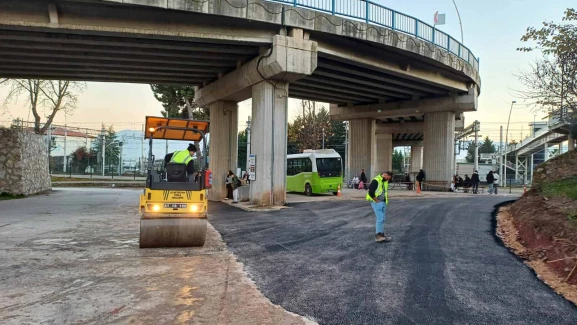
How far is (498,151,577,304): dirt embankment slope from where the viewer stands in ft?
23.1

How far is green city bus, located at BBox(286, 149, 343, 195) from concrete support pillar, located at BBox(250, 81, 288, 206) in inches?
296

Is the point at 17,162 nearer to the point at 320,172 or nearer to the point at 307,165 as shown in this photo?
the point at 307,165

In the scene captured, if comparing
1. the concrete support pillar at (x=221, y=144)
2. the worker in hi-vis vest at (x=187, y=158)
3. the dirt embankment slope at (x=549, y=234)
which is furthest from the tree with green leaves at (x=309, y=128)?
the worker in hi-vis vest at (x=187, y=158)

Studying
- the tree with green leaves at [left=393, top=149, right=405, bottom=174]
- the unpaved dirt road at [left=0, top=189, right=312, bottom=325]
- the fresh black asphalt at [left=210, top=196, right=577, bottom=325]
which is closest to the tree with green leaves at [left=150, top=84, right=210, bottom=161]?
the fresh black asphalt at [left=210, top=196, right=577, bottom=325]

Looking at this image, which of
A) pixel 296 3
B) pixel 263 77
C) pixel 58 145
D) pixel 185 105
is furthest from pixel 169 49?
pixel 58 145

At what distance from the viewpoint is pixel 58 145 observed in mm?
74062

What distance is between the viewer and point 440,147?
32.2 meters

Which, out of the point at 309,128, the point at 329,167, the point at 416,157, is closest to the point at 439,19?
the point at 329,167

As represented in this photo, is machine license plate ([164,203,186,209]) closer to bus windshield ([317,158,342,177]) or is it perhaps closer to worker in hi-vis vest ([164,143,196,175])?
worker in hi-vis vest ([164,143,196,175])

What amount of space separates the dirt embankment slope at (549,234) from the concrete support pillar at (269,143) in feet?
30.6

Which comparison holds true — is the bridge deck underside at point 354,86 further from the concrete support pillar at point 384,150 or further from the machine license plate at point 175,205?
the concrete support pillar at point 384,150

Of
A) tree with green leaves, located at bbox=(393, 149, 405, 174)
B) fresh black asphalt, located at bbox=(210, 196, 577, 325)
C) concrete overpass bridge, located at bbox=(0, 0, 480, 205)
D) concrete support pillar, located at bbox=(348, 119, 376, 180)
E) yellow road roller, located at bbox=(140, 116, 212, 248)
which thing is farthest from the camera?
tree with green leaves, located at bbox=(393, 149, 405, 174)

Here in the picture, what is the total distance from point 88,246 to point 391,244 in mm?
7037

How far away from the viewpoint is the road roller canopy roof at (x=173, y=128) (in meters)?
10.1
